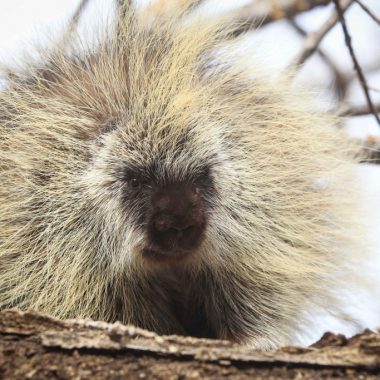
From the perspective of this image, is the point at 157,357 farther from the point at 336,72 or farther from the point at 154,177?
the point at 336,72

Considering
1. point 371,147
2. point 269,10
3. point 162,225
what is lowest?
point 162,225

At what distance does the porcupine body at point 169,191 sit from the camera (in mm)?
1731

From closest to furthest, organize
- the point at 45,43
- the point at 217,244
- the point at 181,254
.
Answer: the point at 181,254
the point at 217,244
the point at 45,43

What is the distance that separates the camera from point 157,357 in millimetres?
993

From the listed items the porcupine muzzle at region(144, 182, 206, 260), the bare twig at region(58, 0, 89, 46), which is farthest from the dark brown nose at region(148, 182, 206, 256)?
the bare twig at region(58, 0, 89, 46)

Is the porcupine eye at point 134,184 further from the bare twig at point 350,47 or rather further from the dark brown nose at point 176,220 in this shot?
the bare twig at point 350,47

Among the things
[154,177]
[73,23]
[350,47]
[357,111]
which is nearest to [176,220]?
[154,177]

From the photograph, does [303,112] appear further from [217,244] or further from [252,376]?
[252,376]

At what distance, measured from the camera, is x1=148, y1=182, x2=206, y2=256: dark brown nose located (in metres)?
1.58

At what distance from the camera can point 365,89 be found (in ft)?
6.30

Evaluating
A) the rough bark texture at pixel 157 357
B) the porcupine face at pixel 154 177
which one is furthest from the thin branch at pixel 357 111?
the rough bark texture at pixel 157 357

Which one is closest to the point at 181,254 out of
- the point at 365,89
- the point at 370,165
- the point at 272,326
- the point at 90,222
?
the point at 90,222

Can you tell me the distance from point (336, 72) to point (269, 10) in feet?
1.81

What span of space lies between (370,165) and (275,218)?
0.61 m
